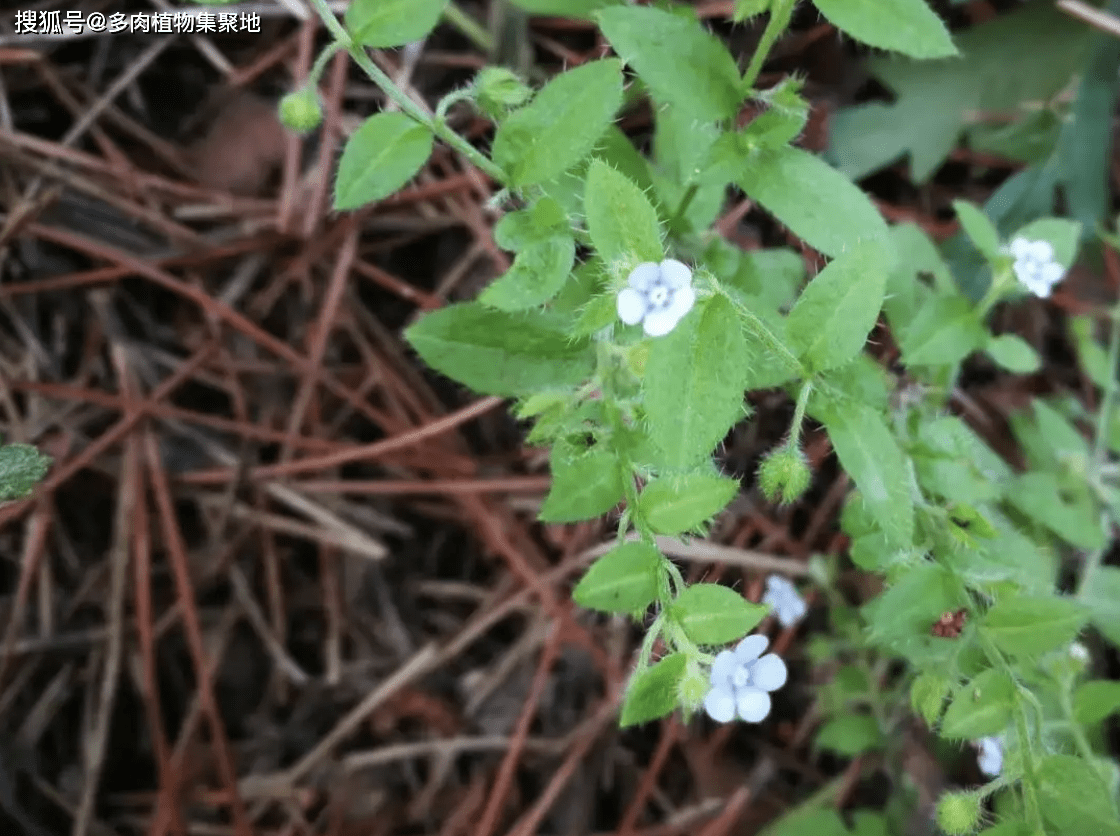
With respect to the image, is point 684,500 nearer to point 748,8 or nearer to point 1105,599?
point 748,8

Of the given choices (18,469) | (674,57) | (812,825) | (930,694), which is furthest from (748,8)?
(812,825)

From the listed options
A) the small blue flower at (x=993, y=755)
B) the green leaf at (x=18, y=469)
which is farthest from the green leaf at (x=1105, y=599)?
the green leaf at (x=18, y=469)

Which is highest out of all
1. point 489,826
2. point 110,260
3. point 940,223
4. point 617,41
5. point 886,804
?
point 617,41

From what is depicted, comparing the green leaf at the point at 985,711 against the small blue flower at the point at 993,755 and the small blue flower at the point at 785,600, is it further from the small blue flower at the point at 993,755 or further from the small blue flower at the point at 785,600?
the small blue flower at the point at 785,600

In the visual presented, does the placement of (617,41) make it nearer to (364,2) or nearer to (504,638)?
(364,2)

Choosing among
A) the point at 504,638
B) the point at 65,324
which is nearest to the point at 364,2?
the point at 65,324

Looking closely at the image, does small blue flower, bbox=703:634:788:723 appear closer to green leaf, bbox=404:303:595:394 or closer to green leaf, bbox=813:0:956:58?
green leaf, bbox=404:303:595:394

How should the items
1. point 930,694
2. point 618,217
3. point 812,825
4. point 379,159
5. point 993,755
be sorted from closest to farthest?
1. point 618,217
2. point 379,159
3. point 930,694
4. point 993,755
5. point 812,825
